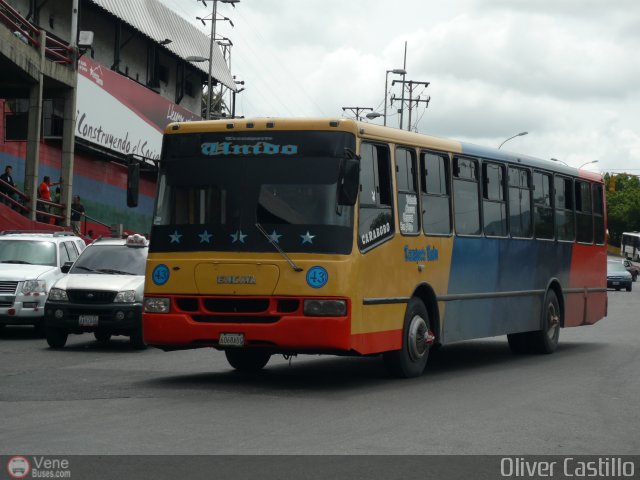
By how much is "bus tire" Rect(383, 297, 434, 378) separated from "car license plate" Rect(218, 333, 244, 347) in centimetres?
196

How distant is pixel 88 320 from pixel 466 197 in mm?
6500

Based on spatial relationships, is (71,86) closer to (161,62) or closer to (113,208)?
→ (113,208)

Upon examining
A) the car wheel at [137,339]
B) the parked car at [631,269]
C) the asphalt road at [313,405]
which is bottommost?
the asphalt road at [313,405]

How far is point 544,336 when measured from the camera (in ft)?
63.1

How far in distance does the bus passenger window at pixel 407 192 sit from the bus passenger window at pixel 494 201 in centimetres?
239

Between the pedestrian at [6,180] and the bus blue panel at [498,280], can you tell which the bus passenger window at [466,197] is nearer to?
the bus blue panel at [498,280]

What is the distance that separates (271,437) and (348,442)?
61 cm

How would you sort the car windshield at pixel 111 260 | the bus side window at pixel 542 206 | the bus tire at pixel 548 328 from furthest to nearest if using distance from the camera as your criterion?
the car windshield at pixel 111 260 → the bus tire at pixel 548 328 → the bus side window at pixel 542 206

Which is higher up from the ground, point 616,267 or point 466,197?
point 616,267

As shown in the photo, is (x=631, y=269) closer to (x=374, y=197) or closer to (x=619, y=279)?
(x=619, y=279)

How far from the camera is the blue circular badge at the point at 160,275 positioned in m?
13.7

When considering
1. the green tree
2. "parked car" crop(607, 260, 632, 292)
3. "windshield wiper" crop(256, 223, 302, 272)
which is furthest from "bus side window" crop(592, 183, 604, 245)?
the green tree

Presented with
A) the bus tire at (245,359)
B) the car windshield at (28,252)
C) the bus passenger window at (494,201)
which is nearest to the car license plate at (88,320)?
the car windshield at (28,252)

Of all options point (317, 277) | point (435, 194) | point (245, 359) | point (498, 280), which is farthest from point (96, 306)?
point (317, 277)
